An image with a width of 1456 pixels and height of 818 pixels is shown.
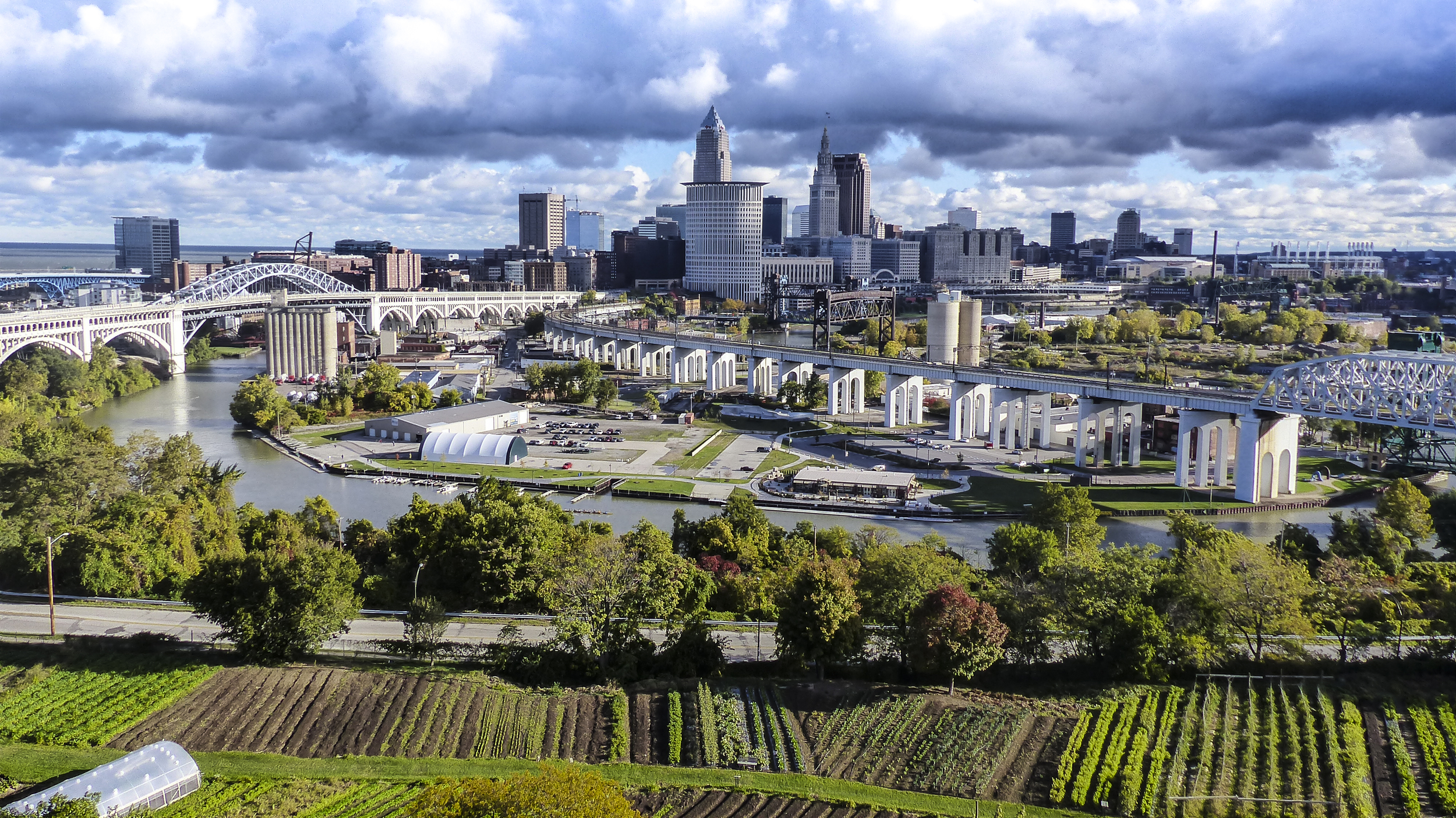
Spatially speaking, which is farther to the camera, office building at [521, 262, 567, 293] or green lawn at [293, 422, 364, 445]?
office building at [521, 262, 567, 293]

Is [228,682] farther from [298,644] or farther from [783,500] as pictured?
[783,500]

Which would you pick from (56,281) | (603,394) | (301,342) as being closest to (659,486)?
A: (603,394)

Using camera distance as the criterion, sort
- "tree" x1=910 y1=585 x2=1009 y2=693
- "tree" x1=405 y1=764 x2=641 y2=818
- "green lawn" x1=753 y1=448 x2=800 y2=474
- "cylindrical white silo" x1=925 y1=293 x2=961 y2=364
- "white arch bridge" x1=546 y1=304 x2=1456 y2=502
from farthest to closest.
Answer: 1. "cylindrical white silo" x1=925 y1=293 x2=961 y2=364
2. "green lawn" x1=753 y1=448 x2=800 y2=474
3. "white arch bridge" x1=546 y1=304 x2=1456 y2=502
4. "tree" x1=910 y1=585 x2=1009 y2=693
5. "tree" x1=405 y1=764 x2=641 y2=818

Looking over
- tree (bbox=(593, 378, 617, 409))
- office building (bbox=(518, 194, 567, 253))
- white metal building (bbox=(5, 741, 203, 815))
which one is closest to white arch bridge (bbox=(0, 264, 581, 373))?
tree (bbox=(593, 378, 617, 409))

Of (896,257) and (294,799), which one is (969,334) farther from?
(896,257)

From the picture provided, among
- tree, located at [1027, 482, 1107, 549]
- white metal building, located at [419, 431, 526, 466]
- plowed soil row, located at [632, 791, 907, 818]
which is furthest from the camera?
white metal building, located at [419, 431, 526, 466]

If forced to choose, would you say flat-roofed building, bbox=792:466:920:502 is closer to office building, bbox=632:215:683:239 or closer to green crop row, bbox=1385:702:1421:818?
green crop row, bbox=1385:702:1421:818
